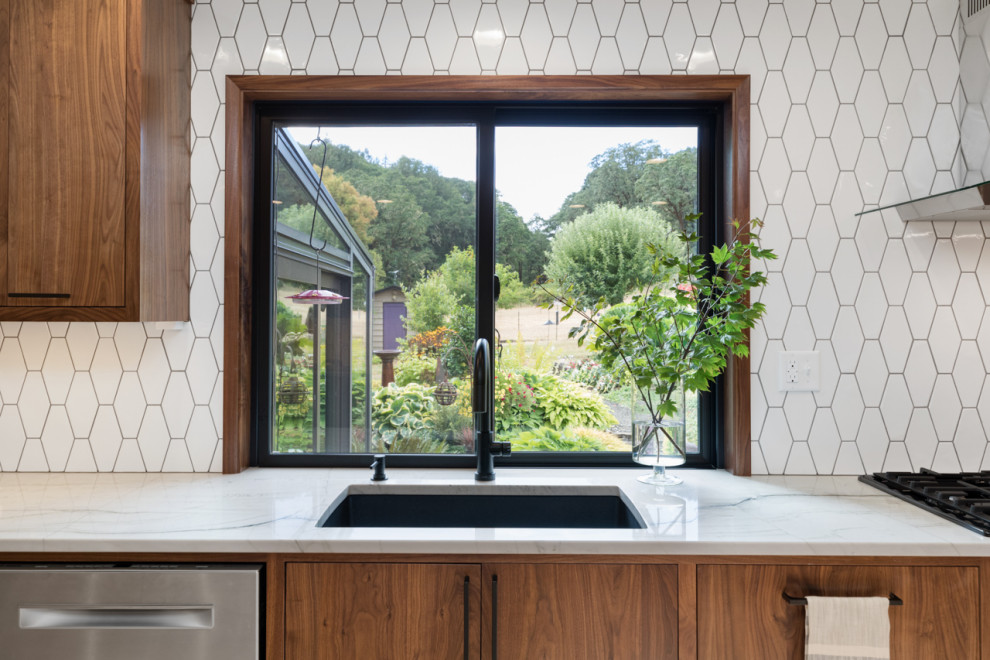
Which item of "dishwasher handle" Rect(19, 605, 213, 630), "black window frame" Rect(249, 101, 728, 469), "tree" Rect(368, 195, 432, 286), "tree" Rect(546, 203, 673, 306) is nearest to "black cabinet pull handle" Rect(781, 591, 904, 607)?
"black window frame" Rect(249, 101, 728, 469)

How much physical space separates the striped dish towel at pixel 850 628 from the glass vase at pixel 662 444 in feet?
1.75

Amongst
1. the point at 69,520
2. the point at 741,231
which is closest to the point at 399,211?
the point at 741,231

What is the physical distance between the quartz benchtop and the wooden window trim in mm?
199

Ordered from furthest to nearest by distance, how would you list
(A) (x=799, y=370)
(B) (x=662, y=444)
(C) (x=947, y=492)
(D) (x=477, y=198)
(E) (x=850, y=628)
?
(D) (x=477, y=198) → (A) (x=799, y=370) → (B) (x=662, y=444) → (C) (x=947, y=492) → (E) (x=850, y=628)

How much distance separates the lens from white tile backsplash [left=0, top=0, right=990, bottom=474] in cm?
193

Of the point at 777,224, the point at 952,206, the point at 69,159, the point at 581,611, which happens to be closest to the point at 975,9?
the point at 952,206

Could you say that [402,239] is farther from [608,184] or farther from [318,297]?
[608,184]

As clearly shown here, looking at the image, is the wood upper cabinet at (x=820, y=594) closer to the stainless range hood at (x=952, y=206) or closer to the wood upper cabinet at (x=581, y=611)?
the wood upper cabinet at (x=581, y=611)

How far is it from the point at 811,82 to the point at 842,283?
624mm

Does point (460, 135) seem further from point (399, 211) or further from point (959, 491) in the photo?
point (959, 491)

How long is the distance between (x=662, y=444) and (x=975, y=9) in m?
1.57

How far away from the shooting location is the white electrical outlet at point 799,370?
194 centimetres

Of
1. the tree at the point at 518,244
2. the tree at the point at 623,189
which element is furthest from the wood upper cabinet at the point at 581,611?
the tree at the point at 623,189

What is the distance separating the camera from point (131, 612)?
1.33m
